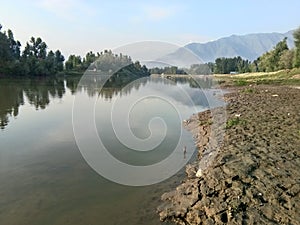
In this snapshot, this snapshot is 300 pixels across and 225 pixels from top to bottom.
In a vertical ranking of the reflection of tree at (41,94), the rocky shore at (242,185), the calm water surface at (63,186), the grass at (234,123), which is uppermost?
the reflection of tree at (41,94)

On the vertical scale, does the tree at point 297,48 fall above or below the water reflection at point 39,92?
above

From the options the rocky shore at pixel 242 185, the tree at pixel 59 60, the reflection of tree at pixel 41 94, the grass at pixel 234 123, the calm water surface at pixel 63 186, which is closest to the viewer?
the rocky shore at pixel 242 185

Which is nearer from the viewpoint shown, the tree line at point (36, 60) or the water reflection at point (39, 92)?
the water reflection at point (39, 92)

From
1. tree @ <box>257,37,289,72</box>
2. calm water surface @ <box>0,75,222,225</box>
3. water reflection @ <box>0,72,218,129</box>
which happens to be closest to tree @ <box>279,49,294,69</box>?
tree @ <box>257,37,289,72</box>

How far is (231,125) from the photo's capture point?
16609mm

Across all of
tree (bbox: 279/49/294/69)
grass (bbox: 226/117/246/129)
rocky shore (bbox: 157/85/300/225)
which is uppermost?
tree (bbox: 279/49/294/69)

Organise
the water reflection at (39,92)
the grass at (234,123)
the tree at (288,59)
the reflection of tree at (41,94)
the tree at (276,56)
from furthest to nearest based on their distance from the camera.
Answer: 1. the tree at (276,56)
2. the tree at (288,59)
3. the reflection of tree at (41,94)
4. the water reflection at (39,92)
5. the grass at (234,123)

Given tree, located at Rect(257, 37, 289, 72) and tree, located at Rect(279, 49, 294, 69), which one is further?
tree, located at Rect(257, 37, 289, 72)

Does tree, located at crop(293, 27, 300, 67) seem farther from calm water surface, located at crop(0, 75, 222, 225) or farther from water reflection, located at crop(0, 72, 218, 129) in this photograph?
calm water surface, located at crop(0, 75, 222, 225)

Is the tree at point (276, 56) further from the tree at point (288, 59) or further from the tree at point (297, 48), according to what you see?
the tree at point (297, 48)

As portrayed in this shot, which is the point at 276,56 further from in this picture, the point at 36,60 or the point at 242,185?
the point at 242,185

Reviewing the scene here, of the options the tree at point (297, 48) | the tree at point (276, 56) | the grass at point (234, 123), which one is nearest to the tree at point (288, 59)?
the tree at point (297, 48)

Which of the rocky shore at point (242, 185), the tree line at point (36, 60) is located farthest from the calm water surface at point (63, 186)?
the tree line at point (36, 60)

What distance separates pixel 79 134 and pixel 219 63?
150207 millimetres
